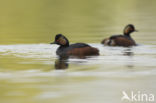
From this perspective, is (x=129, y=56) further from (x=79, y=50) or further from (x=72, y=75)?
(x=72, y=75)

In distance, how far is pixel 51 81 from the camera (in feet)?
39.4

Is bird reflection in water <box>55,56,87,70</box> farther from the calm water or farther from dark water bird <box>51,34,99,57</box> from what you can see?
dark water bird <box>51,34,99,57</box>

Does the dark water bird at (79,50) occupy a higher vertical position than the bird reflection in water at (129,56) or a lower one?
higher

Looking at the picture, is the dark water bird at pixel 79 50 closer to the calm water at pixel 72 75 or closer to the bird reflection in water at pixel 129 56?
the calm water at pixel 72 75

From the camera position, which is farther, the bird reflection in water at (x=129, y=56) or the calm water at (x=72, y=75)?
the bird reflection in water at (x=129, y=56)

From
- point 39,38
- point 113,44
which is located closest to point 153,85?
point 113,44

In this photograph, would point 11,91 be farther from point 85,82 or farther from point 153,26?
point 153,26

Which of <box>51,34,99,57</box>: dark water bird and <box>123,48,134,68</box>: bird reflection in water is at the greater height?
<box>51,34,99,57</box>: dark water bird

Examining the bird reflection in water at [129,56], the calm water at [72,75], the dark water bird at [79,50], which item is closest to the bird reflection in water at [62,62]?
the calm water at [72,75]

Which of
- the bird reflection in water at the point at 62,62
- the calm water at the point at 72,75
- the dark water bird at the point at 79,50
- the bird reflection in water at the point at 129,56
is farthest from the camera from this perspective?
the dark water bird at the point at 79,50

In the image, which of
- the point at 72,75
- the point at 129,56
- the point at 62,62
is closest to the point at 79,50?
the point at 129,56

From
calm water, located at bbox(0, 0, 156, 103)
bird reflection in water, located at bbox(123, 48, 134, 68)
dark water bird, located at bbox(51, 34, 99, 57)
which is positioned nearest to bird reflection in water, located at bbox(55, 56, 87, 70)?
calm water, located at bbox(0, 0, 156, 103)

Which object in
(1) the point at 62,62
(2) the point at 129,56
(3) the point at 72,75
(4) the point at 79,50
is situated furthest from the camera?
(4) the point at 79,50

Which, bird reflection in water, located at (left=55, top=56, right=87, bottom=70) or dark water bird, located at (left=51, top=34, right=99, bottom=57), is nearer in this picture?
bird reflection in water, located at (left=55, top=56, right=87, bottom=70)
